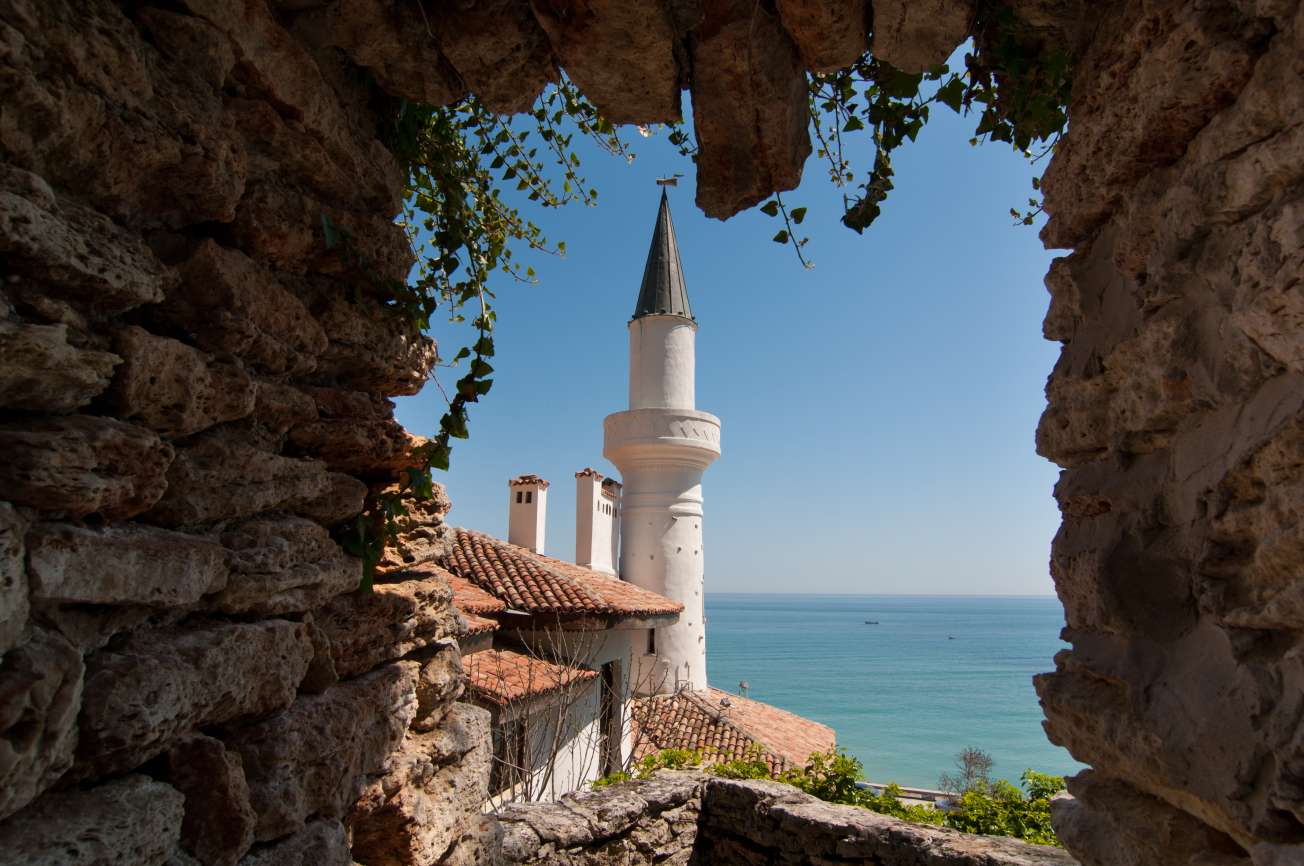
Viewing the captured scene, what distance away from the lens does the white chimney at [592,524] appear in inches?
613

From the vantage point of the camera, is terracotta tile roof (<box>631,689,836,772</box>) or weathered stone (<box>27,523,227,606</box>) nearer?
weathered stone (<box>27,523,227,606</box>)

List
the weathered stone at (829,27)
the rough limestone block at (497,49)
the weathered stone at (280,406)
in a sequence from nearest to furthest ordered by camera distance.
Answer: the weathered stone at (280,406)
the weathered stone at (829,27)
the rough limestone block at (497,49)

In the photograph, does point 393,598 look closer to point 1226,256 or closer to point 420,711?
point 420,711

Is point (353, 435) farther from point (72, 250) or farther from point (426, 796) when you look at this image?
point (426, 796)

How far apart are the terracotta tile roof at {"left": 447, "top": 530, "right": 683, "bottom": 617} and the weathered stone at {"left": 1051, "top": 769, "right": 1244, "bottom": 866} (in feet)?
27.2

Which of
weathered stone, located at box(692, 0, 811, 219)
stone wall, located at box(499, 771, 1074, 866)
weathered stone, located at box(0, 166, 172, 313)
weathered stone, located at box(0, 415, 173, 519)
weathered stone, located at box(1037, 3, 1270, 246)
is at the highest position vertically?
weathered stone, located at box(692, 0, 811, 219)

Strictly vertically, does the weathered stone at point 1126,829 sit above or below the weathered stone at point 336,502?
below

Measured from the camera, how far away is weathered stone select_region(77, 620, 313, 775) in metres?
1.14

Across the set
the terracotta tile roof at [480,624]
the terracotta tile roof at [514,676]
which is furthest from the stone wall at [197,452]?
the terracotta tile roof at [480,624]

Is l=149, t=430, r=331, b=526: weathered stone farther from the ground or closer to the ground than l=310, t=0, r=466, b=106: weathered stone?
closer to the ground

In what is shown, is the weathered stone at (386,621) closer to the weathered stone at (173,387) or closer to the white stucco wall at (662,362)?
the weathered stone at (173,387)

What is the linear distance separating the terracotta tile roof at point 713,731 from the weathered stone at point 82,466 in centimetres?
1082

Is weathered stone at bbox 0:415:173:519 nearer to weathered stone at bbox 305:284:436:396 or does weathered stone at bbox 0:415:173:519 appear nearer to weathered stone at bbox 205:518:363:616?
weathered stone at bbox 205:518:363:616

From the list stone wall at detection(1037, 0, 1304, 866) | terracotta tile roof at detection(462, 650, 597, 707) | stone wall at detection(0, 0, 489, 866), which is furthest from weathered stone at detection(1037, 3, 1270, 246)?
terracotta tile roof at detection(462, 650, 597, 707)
